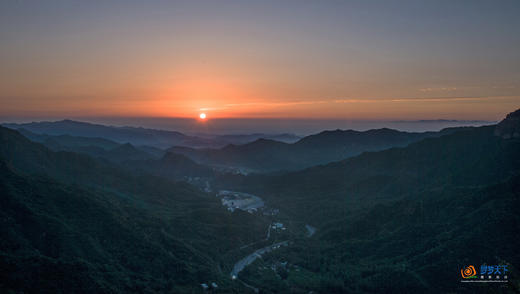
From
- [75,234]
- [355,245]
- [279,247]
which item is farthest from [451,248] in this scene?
[75,234]

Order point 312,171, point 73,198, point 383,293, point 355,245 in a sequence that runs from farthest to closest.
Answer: point 312,171
point 355,245
point 73,198
point 383,293

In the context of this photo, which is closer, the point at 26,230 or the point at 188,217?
the point at 26,230

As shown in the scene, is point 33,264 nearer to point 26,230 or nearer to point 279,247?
point 26,230
